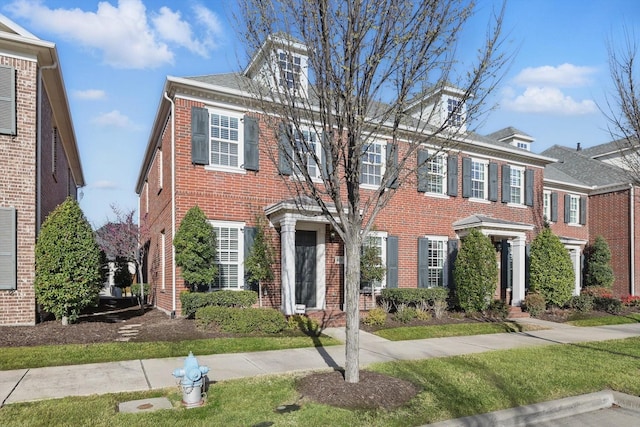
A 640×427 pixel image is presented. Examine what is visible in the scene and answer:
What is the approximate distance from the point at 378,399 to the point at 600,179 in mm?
23241

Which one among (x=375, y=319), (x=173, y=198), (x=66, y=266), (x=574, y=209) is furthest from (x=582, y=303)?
(x=66, y=266)

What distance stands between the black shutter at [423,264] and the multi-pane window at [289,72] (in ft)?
34.4

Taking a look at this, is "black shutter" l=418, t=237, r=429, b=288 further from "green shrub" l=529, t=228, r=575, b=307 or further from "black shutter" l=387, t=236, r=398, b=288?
"green shrub" l=529, t=228, r=575, b=307

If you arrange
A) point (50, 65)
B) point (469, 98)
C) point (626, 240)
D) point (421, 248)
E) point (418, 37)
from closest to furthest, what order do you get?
point (418, 37), point (469, 98), point (50, 65), point (421, 248), point (626, 240)

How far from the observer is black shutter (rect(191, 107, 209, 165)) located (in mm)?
11844

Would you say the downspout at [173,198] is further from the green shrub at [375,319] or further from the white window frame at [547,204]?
the white window frame at [547,204]

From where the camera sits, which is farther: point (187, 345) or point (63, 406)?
point (187, 345)

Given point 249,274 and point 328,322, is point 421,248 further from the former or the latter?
point 249,274

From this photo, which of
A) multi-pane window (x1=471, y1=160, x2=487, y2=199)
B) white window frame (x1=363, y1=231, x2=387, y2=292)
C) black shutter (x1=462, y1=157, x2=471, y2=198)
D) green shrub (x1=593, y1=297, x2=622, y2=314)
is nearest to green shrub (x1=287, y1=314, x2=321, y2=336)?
white window frame (x1=363, y1=231, x2=387, y2=292)

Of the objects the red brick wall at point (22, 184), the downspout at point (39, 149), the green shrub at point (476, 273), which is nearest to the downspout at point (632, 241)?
the green shrub at point (476, 273)

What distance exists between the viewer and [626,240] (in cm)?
2216

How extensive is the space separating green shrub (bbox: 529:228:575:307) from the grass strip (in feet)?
31.2

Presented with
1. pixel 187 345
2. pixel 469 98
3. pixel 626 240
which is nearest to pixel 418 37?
pixel 469 98

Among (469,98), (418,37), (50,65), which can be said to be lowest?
(469,98)
